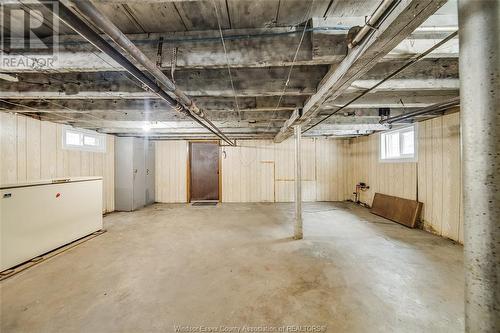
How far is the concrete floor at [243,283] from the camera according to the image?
1.50 m

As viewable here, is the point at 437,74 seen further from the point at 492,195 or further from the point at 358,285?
the point at 358,285

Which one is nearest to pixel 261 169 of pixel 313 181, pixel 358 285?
pixel 313 181

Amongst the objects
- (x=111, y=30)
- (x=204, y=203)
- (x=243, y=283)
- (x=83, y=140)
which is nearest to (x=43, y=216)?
(x=83, y=140)

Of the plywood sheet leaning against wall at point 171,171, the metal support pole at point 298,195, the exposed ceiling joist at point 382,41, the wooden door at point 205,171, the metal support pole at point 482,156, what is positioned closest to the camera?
the metal support pole at point 482,156

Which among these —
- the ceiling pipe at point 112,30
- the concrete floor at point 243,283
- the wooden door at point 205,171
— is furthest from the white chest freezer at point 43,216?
the wooden door at point 205,171

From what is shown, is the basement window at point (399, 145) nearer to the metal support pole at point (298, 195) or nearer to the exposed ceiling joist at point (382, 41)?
the metal support pole at point (298, 195)

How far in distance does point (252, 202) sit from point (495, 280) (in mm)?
5582

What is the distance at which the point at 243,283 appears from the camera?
1.95m

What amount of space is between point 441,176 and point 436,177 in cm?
10

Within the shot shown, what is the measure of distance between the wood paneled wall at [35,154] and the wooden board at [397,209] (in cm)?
641

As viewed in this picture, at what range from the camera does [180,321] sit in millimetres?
1488

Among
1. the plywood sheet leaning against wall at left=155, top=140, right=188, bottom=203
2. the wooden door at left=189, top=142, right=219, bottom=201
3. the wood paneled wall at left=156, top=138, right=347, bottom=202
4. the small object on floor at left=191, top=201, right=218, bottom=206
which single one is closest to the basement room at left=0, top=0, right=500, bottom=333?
the small object on floor at left=191, top=201, right=218, bottom=206

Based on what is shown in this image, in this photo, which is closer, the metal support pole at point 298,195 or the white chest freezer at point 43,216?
the white chest freezer at point 43,216

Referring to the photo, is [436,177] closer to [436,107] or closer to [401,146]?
[401,146]
